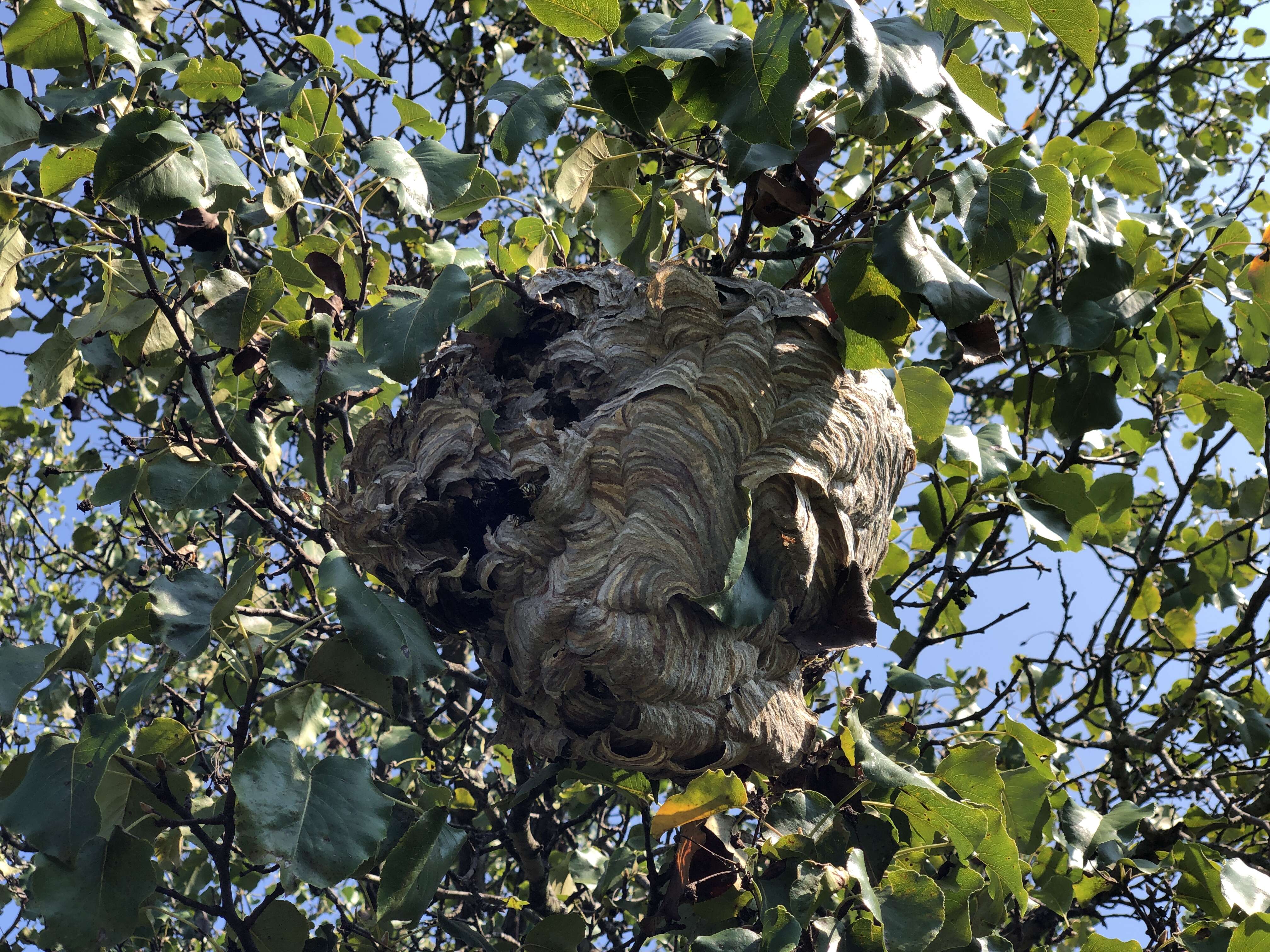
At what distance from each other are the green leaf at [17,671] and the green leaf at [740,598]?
1570 millimetres

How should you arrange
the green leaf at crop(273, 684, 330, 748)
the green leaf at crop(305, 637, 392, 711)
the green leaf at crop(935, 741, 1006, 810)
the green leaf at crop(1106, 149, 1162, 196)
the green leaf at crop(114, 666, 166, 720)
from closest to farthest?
the green leaf at crop(114, 666, 166, 720) → the green leaf at crop(935, 741, 1006, 810) → the green leaf at crop(305, 637, 392, 711) → the green leaf at crop(273, 684, 330, 748) → the green leaf at crop(1106, 149, 1162, 196)

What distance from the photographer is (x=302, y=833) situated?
6.66ft

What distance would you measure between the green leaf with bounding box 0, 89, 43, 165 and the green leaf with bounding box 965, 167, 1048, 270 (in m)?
2.09

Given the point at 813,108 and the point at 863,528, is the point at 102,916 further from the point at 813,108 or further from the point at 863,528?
the point at 813,108

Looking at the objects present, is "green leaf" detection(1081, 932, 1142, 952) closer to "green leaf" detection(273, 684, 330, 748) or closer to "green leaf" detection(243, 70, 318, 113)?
"green leaf" detection(273, 684, 330, 748)

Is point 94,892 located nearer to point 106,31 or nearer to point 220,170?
point 220,170

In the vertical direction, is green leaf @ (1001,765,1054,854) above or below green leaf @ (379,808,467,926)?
above

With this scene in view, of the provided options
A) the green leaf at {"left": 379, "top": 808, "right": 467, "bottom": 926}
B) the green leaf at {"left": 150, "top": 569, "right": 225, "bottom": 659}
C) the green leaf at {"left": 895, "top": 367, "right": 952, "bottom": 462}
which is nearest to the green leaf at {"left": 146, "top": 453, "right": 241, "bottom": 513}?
the green leaf at {"left": 150, "top": 569, "right": 225, "bottom": 659}

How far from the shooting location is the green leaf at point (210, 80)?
2.77 metres

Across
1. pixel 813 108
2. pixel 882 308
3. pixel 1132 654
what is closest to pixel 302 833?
pixel 882 308

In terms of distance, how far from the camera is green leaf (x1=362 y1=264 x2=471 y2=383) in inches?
88.0

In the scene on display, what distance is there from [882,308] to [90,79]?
1.96 meters

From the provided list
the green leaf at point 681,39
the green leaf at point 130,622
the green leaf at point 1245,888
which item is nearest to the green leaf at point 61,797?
the green leaf at point 130,622

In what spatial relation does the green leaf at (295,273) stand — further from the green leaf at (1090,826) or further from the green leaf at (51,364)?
the green leaf at (1090,826)
